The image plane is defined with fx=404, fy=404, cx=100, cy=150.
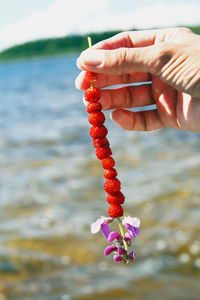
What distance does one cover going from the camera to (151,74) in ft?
11.2

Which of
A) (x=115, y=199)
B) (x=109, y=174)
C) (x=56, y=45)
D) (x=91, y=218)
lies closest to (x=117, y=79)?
(x=109, y=174)

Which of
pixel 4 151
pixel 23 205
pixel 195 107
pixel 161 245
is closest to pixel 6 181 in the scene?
pixel 23 205

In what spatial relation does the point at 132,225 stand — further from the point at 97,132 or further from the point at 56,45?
the point at 56,45

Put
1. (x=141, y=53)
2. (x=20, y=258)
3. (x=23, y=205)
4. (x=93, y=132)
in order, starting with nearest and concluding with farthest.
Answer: (x=93, y=132), (x=141, y=53), (x=20, y=258), (x=23, y=205)

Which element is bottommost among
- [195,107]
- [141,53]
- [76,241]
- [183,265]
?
[183,265]

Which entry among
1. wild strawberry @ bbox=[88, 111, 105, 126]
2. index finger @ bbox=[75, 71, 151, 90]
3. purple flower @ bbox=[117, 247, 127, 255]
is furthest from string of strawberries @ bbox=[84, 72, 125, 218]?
index finger @ bbox=[75, 71, 151, 90]

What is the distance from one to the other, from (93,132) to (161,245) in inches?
154

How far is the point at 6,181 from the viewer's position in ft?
28.8

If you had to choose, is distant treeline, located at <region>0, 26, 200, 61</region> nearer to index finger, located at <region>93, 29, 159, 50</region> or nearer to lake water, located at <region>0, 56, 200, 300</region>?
lake water, located at <region>0, 56, 200, 300</region>

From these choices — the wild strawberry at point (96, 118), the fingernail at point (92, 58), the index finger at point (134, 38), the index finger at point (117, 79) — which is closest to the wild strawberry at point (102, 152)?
the wild strawberry at point (96, 118)

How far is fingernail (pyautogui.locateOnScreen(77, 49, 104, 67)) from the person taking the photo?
2557mm

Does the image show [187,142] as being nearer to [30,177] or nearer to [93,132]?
[30,177]

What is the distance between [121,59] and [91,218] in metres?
4.58

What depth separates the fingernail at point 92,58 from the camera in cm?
256
